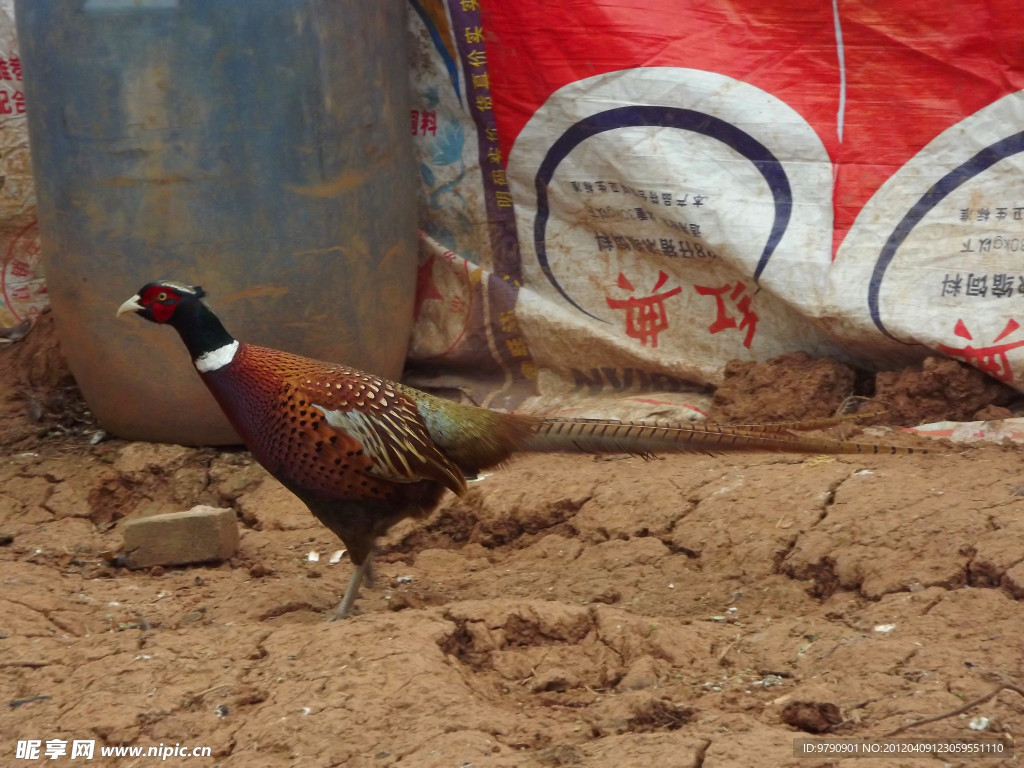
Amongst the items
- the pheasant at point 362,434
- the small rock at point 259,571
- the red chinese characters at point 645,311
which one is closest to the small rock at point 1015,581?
the pheasant at point 362,434

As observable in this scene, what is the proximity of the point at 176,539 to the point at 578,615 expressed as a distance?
1409 millimetres

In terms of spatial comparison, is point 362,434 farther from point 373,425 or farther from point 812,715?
point 812,715

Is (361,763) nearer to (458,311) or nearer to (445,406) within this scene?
(445,406)

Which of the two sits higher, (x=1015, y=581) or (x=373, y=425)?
(x=373, y=425)

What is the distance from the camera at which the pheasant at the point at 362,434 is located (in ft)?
9.24

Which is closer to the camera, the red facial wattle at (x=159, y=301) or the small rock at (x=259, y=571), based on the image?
the red facial wattle at (x=159, y=301)

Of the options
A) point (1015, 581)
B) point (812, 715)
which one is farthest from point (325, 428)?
point (1015, 581)

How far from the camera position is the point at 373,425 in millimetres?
2875

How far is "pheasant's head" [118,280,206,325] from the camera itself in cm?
299

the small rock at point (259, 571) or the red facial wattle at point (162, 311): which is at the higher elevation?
the red facial wattle at point (162, 311)

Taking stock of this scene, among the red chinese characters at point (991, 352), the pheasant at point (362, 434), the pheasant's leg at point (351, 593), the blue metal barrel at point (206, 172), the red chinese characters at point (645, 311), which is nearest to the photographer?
the pheasant at point (362, 434)

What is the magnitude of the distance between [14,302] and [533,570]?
279 cm

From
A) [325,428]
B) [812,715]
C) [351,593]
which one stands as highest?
[325,428]

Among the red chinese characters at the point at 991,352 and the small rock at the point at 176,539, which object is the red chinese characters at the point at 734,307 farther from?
the small rock at the point at 176,539
